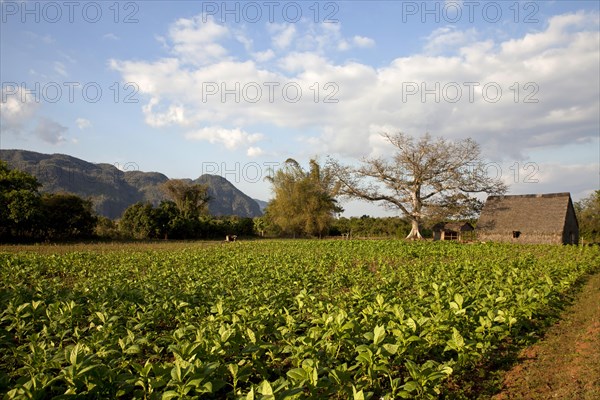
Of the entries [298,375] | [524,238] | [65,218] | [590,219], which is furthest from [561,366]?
[590,219]

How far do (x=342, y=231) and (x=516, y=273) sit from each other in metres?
45.1

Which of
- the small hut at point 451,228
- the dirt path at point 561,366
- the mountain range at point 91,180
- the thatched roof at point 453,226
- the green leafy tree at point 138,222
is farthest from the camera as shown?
the mountain range at point 91,180

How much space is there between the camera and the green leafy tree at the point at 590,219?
39719mm

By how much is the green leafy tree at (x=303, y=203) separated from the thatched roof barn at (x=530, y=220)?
56.3ft

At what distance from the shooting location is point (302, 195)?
45.2 meters

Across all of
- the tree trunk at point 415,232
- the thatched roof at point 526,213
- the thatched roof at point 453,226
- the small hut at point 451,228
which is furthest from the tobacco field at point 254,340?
the thatched roof at point 453,226

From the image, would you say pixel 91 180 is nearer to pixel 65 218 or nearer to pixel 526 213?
pixel 65 218

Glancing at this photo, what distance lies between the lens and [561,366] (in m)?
5.55

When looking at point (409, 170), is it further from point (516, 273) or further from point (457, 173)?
point (516, 273)

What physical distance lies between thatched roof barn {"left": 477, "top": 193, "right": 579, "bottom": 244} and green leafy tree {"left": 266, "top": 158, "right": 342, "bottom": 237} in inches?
675

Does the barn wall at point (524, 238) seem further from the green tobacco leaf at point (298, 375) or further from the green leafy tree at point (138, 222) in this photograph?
the green tobacco leaf at point (298, 375)

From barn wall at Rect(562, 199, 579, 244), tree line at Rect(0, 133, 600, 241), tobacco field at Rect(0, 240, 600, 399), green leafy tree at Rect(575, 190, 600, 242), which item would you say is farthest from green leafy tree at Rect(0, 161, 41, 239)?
green leafy tree at Rect(575, 190, 600, 242)

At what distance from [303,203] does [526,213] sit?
2354cm

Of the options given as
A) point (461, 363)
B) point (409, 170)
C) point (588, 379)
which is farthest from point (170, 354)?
point (409, 170)
